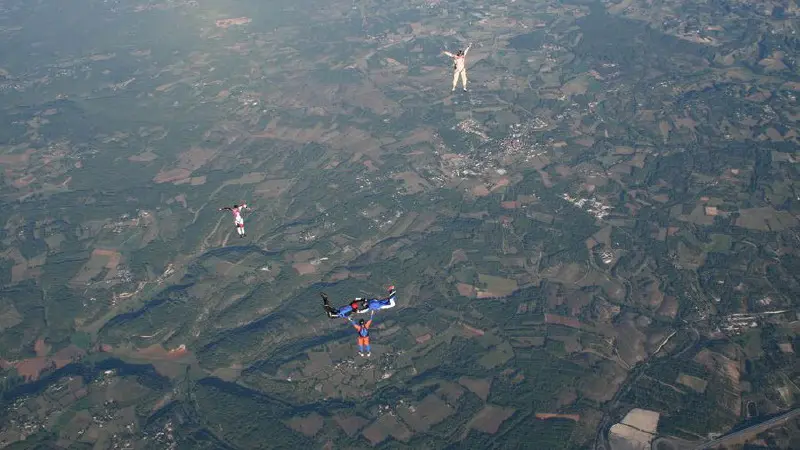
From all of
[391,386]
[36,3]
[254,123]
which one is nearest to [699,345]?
[391,386]

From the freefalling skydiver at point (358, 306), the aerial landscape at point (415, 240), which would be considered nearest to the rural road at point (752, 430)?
the aerial landscape at point (415, 240)

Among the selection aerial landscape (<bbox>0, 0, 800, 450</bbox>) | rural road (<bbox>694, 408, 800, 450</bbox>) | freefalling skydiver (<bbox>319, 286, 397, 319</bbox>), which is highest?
freefalling skydiver (<bbox>319, 286, 397, 319</bbox>)

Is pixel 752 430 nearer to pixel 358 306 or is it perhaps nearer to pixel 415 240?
pixel 358 306

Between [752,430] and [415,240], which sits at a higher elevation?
[415,240]

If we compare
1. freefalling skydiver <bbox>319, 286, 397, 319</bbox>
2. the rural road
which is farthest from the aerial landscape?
freefalling skydiver <bbox>319, 286, 397, 319</bbox>

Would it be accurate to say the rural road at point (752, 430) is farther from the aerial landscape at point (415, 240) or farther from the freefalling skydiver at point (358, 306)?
the freefalling skydiver at point (358, 306)

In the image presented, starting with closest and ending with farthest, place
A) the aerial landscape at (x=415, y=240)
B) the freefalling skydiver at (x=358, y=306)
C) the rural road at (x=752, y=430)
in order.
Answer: the freefalling skydiver at (x=358, y=306), the rural road at (x=752, y=430), the aerial landscape at (x=415, y=240)

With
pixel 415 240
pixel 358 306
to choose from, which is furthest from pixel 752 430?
pixel 415 240

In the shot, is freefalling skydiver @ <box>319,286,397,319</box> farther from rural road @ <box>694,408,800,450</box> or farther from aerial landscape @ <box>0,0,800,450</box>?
rural road @ <box>694,408,800,450</box>
